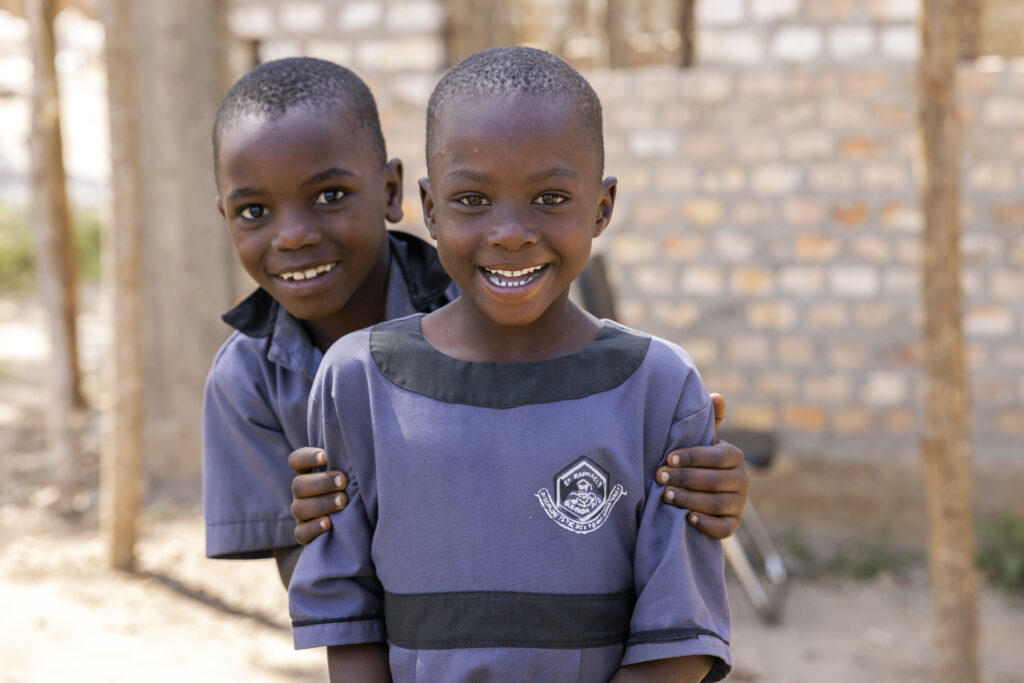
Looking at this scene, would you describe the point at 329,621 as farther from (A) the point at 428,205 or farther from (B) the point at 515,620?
(A) the point at 428,205

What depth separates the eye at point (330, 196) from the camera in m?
1.67

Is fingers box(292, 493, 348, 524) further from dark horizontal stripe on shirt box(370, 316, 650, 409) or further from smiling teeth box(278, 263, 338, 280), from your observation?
smiling teeth box(278, 263, 338, 280)

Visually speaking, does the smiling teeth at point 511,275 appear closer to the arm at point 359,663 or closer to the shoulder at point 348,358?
the shoulder at point 348,358

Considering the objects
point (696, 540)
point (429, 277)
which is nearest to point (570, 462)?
point (696, 540)

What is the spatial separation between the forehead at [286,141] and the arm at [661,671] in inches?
34.2

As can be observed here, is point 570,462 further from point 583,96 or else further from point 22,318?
point 22,318

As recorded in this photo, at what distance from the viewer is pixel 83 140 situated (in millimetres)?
18969

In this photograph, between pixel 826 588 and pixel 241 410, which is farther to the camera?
pixel 826 588

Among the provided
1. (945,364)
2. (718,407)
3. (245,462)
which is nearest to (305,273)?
(245,462)

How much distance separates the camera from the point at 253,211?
1.68m

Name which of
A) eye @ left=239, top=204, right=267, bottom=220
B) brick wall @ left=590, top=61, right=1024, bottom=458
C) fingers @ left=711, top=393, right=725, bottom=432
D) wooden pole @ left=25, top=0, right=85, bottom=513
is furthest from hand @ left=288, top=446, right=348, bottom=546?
wooden pole @ left=25, top=0, right=85, bottom=513

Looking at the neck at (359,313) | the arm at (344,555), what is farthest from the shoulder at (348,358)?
the neck at (359,313)

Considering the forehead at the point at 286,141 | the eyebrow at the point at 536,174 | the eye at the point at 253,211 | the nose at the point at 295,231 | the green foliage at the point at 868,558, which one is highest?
the forehead at the point at 286,141

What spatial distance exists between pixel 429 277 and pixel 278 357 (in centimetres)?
30
